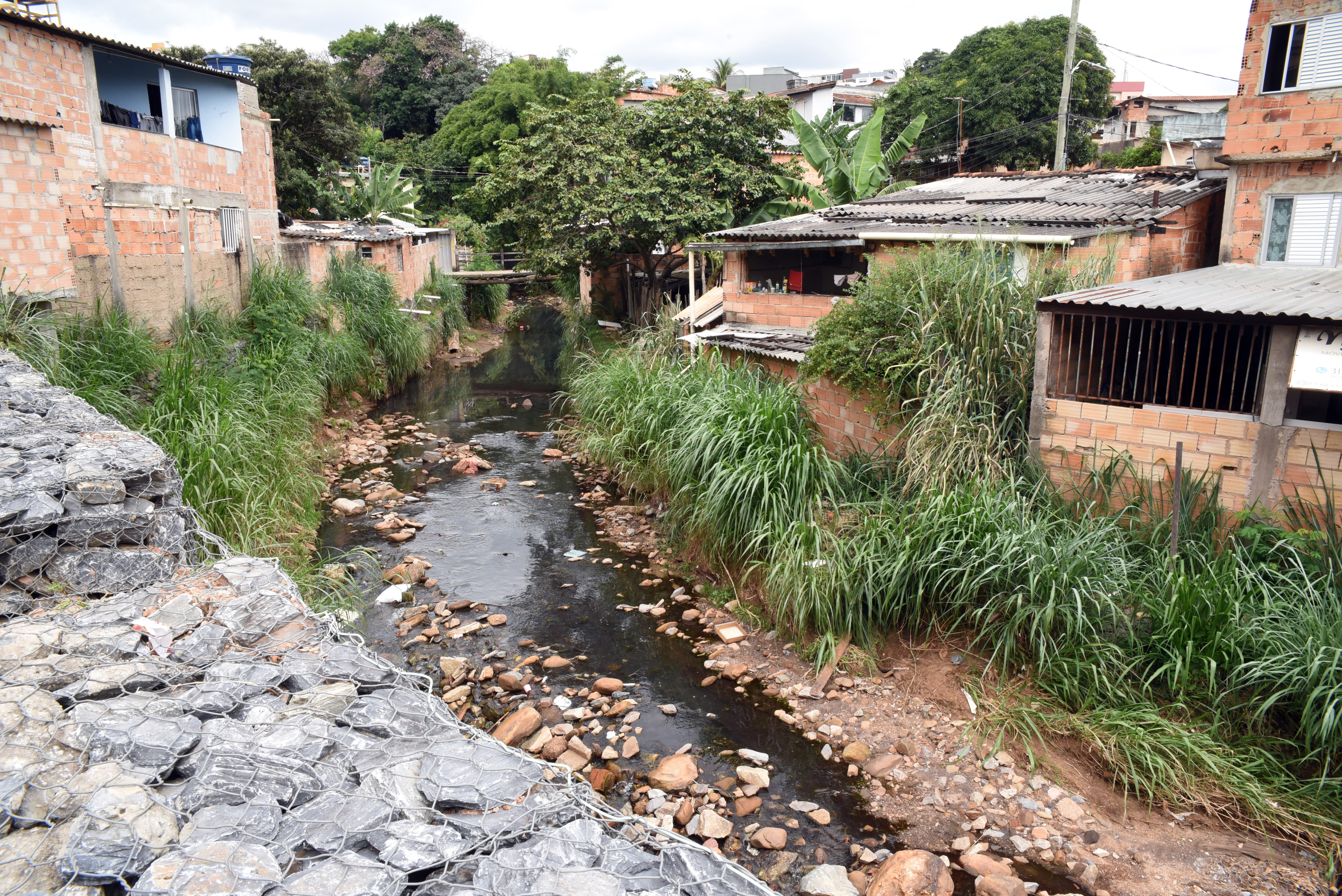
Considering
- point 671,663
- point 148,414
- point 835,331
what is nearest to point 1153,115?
point 835,331

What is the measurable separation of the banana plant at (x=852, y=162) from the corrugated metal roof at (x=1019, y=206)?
3.73ft

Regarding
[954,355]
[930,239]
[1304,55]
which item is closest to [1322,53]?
[1304,55]

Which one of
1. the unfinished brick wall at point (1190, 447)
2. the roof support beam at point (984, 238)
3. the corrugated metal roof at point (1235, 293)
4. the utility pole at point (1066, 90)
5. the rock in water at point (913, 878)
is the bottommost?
the rock in water at point (913, 878)

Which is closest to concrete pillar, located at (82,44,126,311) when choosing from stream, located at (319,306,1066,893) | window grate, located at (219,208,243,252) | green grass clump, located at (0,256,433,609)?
green grass clump, located at (0,256,433,609)

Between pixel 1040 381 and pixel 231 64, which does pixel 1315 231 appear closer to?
pixel 1040 381

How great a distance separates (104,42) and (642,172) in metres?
9.29

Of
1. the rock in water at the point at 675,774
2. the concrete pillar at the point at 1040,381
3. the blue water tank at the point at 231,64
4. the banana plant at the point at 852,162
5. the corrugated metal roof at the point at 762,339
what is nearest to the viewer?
the rock in water at the point at 675,774

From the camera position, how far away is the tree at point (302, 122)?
20375 mm

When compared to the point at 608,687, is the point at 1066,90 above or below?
above

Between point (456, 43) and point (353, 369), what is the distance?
110 ft

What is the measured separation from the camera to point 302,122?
71.9 ft

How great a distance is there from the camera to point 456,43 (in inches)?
1646

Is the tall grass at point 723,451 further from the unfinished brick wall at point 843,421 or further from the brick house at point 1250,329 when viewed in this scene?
the brick house at point 1250,329

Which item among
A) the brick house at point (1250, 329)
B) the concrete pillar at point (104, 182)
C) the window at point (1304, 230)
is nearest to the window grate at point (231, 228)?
the concrete pillar at point (104, 182)
